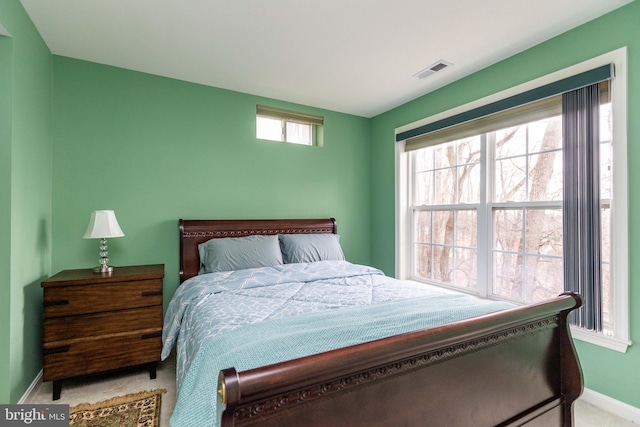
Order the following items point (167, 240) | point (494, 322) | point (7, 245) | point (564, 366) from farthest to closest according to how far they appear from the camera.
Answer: point (167, 240) < point (7, 245) < point (564, 366) < point (494, 322)

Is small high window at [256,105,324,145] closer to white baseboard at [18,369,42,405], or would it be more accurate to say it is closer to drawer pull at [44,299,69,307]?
drawer pull at [44,299,69,307]

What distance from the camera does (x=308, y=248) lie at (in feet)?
10.3

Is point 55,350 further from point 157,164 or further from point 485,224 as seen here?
point 485,224

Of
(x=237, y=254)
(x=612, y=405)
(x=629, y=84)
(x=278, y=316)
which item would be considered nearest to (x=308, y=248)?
(x=237, y=254)

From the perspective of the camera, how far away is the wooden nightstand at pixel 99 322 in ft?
6.84

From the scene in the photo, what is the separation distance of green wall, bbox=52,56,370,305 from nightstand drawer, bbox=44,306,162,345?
620mm

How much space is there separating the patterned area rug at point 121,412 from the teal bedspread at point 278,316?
0.33 m

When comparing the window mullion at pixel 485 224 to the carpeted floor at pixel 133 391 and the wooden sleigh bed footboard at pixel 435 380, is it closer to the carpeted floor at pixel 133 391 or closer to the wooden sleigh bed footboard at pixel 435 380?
the carpeted floor at pixel 133 391

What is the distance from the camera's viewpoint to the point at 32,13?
6.66 ft

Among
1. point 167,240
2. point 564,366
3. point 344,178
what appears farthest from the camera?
point 344,178

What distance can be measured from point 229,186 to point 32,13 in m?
1.81

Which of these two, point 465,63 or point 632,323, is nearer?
point 632,323

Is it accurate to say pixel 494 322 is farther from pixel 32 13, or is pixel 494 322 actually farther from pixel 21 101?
pixel 32 13

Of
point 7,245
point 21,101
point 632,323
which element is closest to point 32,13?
point 21,101
